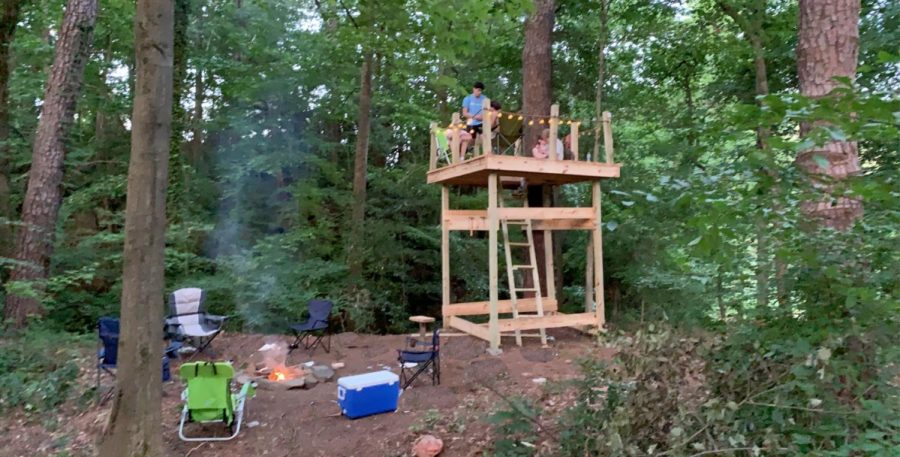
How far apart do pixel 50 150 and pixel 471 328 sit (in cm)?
615

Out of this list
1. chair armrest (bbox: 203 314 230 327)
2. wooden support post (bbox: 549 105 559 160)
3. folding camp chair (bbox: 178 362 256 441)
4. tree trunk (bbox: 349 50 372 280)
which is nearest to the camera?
folding camp chair (bbox: 178 362 256 441)

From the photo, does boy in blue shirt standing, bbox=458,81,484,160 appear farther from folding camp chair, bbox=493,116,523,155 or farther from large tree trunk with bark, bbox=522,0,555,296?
large tree trunk with bark, bbox=522,0,555,296

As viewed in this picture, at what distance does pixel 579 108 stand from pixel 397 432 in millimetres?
8157

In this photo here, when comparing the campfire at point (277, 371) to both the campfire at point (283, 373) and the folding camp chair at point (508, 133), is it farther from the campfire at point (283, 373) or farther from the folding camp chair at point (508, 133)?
the folding camp chair at point (508, 133)

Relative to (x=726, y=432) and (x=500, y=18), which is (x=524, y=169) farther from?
(x=726, y=432)

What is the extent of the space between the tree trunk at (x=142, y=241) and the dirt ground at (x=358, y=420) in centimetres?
98

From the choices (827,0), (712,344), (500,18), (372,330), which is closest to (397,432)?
(712,344)

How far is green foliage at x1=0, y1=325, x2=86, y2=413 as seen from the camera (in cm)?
522

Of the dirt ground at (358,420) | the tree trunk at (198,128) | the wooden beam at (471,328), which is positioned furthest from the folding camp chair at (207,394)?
the tree trunk at (198,128)

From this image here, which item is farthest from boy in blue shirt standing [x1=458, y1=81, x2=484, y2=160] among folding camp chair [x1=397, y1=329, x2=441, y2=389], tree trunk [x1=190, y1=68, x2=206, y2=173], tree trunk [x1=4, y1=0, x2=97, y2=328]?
tree trunk [x1=190, y1=68, x2=206, y2=173]

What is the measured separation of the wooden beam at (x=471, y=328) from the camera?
276 inches

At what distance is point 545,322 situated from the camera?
692cm

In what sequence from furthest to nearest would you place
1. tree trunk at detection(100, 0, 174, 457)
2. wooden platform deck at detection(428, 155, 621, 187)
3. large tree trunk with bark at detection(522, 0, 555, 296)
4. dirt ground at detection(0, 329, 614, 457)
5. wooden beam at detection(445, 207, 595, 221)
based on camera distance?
1. large tree trunk with bark at detection(522, 0, 555, 296)
2. wooden beam at detection(445, 207, 595, 221)
3. wooden platform deck at detection(428, 155, 621, 187)
4. dirt ground at detection(0, 329, 614, 457)
5. tree trunk at detection(100, 0, 174, 457)

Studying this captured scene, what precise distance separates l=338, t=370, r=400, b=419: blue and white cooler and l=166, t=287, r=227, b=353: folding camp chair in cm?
293
